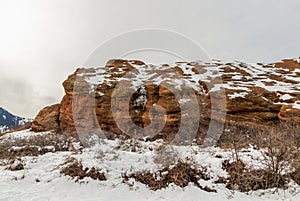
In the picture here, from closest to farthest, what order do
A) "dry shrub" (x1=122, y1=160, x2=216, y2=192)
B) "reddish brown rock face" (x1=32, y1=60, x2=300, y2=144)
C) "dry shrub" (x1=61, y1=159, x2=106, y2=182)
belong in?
"dry shrub" (x1=122, y1=160, x2=216, y2=192), "dry shrub" (x1=61, y1=159, x2=106, y2=182), "reddish brown rock face" (x1=32, y1=60, x2=300, y2=144)

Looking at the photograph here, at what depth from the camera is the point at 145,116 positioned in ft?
62.8

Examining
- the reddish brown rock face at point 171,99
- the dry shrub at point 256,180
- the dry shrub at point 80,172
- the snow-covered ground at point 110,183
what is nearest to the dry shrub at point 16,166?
the snow-covered ground at point 110,183

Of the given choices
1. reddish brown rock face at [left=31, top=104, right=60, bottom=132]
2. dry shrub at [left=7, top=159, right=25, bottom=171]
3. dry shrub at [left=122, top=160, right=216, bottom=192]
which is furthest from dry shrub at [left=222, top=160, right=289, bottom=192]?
reddish brown rock face at [left=31, top=104, right=60, bottom=132]

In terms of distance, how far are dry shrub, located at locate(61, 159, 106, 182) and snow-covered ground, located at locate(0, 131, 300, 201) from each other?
0.44 feet

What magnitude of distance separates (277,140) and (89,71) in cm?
2088

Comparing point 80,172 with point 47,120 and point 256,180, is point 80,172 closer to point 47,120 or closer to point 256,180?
point 256,180

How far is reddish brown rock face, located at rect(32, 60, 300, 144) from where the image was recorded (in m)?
17.4

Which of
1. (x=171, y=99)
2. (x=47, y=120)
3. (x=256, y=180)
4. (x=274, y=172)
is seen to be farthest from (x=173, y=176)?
(x=47, y=120)

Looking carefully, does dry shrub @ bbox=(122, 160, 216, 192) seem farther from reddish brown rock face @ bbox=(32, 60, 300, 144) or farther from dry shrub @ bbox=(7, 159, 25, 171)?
reddish brown rock face @ bbox=(32, 60, 300, 144)

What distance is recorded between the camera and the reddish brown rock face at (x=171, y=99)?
17.4 meters

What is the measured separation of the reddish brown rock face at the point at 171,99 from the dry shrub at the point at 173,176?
704 centimetres

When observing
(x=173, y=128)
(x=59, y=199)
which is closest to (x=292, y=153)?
(x=59, y=199)

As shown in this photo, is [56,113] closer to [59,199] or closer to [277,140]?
[59,199]

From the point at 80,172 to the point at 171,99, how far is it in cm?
1233
